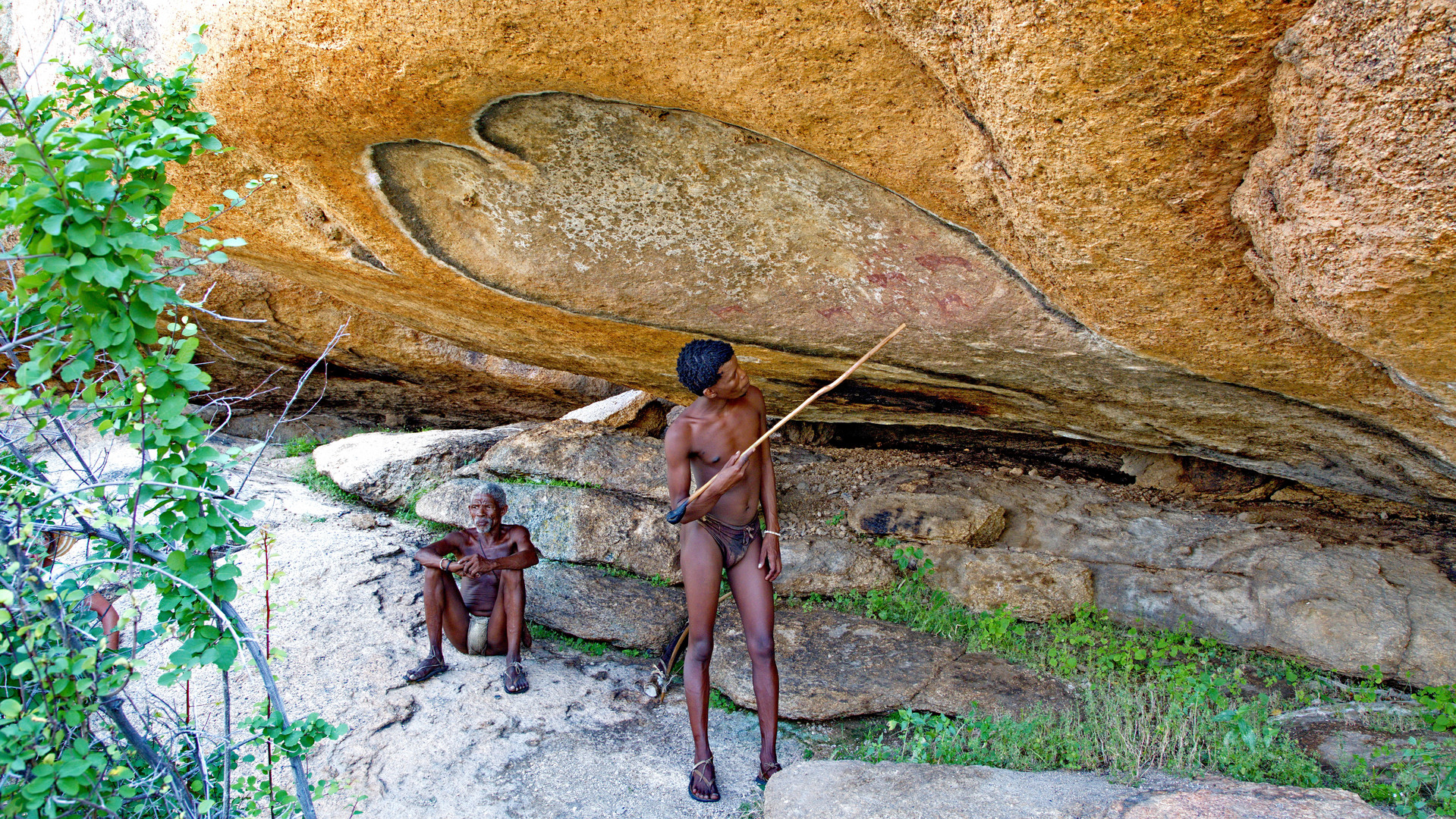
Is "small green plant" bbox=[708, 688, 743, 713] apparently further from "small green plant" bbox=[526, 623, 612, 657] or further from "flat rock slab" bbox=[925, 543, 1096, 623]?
"flat rock slab" bbox=[925, 543, 1096, 623]

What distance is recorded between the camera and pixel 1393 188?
2014mm

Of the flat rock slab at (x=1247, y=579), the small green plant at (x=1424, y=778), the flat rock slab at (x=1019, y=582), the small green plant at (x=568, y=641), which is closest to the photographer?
the small green plant at (x=1424, y=778)

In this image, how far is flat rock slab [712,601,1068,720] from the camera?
153 inches

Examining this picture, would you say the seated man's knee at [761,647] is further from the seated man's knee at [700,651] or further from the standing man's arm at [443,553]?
the standing man's arm at [443,553]

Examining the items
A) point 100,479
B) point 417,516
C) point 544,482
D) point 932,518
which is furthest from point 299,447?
point 100,479

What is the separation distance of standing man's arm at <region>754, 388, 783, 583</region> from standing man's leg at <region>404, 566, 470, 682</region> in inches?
64.1

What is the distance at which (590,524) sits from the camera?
546 cm

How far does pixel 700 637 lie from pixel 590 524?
2245 mm

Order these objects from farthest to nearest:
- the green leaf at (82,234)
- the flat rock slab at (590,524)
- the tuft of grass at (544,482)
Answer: the tuft of grass at (544,482) < the flat rock slab at (590,524) < the green leaf at (82,234)

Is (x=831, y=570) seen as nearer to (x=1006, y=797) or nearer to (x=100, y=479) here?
(x=1006, y=797)

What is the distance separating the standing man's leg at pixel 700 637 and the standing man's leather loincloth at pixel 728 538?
0.08ft

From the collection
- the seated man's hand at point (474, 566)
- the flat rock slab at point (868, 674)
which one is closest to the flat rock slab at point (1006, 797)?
the flat rock slab at point (868, 674)

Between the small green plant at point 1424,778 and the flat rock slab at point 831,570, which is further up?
the flat rock slab at point 831,570

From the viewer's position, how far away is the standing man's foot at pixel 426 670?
13.0 ft
